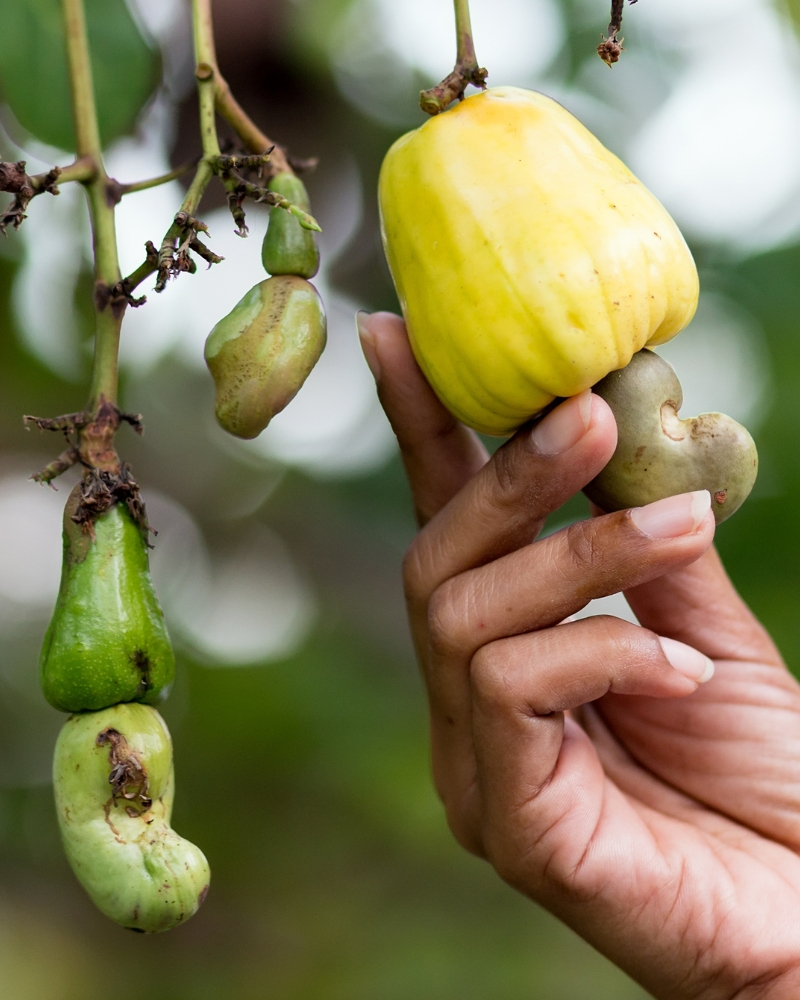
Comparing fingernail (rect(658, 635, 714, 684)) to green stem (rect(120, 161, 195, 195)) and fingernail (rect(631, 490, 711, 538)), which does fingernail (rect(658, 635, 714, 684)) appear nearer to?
fingernail (rect(631, 490, 711, 538))

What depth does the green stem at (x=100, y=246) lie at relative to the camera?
0.84 metres

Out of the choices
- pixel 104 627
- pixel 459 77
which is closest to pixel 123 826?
pixel 104 627

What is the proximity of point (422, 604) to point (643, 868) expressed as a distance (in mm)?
414

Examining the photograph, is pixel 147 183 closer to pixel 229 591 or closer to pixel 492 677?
pixel 492 677

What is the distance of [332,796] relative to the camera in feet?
9.30

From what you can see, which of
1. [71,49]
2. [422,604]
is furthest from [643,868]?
[71,49]

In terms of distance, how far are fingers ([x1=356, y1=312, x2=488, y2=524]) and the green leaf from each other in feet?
1.59

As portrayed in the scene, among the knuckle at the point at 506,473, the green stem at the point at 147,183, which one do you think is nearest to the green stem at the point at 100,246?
the green stem at the point at 147,183

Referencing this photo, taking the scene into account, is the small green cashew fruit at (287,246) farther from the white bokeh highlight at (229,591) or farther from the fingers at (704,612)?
the white bokeh highlight at (229,591)

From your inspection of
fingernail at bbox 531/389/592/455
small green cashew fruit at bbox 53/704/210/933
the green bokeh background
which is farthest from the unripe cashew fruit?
the green bokeh background

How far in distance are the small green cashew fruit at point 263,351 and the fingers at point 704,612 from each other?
0.65 meters

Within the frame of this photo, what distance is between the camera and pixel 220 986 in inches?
117

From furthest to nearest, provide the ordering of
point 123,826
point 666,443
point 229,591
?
point 229,591, point 666,443, point 123,826

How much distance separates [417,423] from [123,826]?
0.59 m
